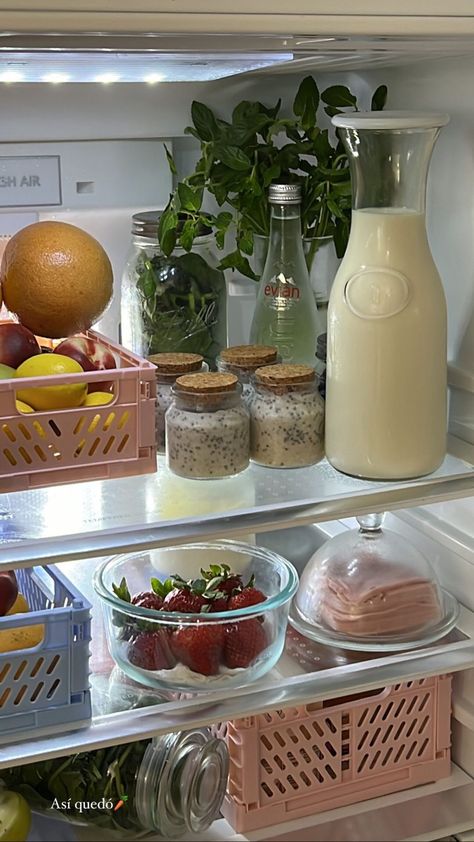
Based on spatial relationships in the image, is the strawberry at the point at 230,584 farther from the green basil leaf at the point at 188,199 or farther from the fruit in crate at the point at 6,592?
the green basil leaf at the point at 188,199

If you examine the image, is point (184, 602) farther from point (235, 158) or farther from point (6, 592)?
point (235, 158)

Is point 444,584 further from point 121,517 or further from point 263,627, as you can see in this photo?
point 121,517

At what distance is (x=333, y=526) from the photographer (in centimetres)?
146

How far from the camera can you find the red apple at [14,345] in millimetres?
1038

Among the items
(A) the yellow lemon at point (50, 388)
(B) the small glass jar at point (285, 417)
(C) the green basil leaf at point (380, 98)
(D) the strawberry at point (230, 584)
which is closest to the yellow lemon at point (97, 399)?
(A) the yellow lemon at point (50, 388)

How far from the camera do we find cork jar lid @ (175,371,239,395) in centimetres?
104

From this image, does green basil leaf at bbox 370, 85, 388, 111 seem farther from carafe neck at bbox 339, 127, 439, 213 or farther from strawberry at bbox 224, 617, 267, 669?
strawberry at bbox 224, 617, 267, 669

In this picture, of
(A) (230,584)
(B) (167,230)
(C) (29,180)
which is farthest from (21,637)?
(C) (29,180)

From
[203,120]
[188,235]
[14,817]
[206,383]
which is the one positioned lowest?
[14,817]

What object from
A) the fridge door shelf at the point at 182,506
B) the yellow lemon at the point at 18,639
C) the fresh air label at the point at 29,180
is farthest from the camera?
the fresh air label at the point at 29,180

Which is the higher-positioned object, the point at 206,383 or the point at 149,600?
the point at 206,383

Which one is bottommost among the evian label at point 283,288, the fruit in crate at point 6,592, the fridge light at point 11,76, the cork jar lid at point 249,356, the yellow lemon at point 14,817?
the yellow lemon at point 14,817

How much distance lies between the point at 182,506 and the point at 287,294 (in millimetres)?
310

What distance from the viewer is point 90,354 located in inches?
42.4
